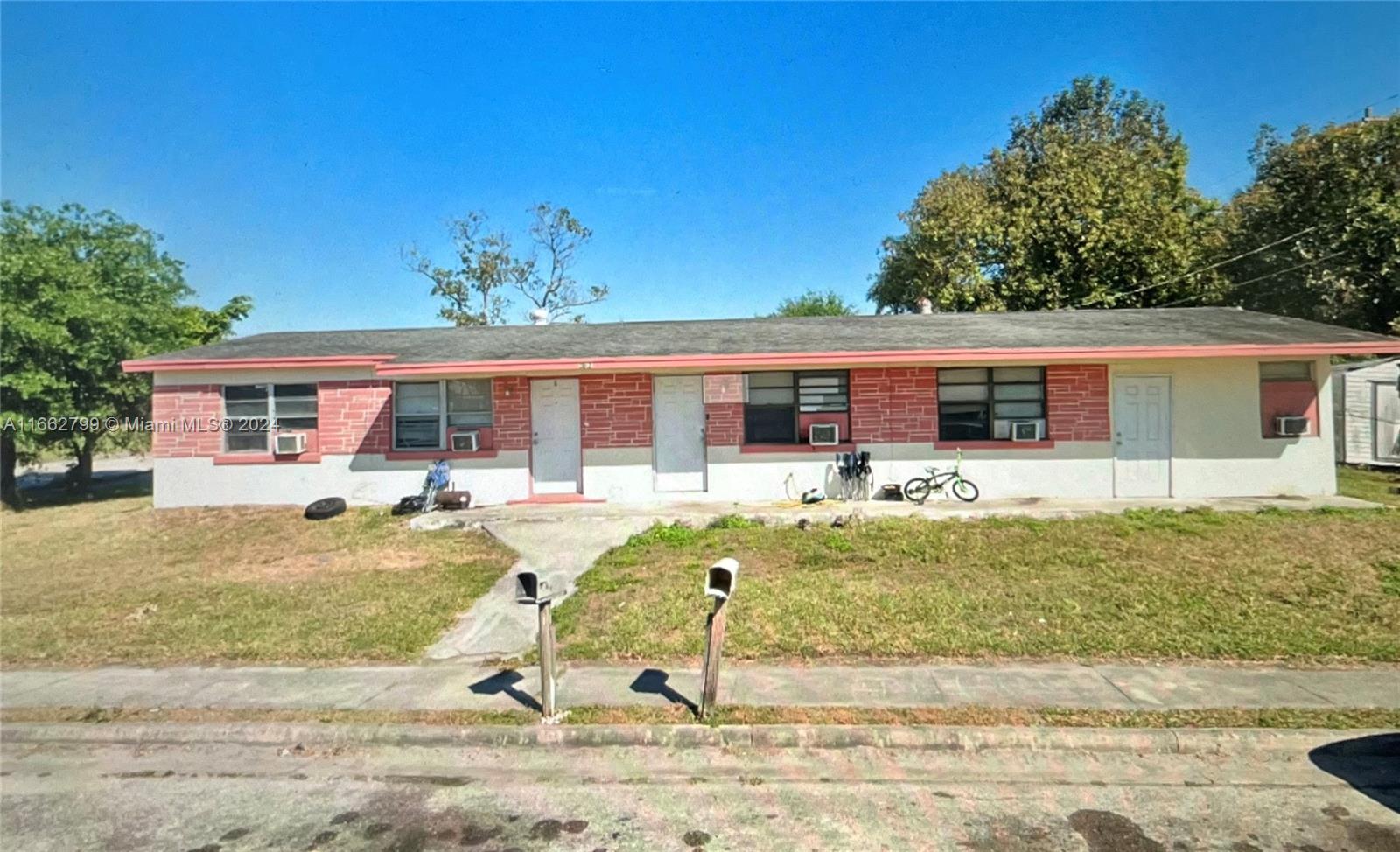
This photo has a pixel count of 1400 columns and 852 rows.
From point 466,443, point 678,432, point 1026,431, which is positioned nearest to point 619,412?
point 678,432

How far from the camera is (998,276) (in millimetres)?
24891

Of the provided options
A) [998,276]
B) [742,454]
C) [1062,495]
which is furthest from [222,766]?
[998,276]

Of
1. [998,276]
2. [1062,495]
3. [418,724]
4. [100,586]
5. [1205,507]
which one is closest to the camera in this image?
[418,724]

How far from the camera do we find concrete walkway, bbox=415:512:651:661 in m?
6.92

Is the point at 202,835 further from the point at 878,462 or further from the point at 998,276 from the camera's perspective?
the point at 998,276

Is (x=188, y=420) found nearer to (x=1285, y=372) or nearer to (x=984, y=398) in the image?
(x=984, y=398)

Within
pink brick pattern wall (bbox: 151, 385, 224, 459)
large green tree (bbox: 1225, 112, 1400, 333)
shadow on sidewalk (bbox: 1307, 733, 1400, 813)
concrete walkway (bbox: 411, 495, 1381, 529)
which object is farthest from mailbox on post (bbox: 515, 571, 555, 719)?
large green tree (bbox: 1225, 112, 1400, 333)

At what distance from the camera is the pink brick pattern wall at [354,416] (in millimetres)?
13438

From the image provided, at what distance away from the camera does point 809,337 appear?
13867mm

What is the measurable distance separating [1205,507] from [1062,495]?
2.06 metres

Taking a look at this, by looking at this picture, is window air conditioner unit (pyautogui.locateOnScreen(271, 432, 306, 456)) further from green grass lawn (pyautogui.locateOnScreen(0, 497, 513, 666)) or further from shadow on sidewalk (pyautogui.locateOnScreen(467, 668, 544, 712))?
shadow on sidewalk (pyautogui.locateOnScreen(467, 668, 544, 712))

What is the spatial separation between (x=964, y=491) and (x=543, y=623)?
9.26 meters

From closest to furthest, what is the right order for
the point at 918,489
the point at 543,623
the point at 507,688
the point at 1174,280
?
the point at 543,623 < the point at 507,688 < the point at 918,489 < the point at 1174,280

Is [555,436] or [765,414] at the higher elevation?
[765,414]
